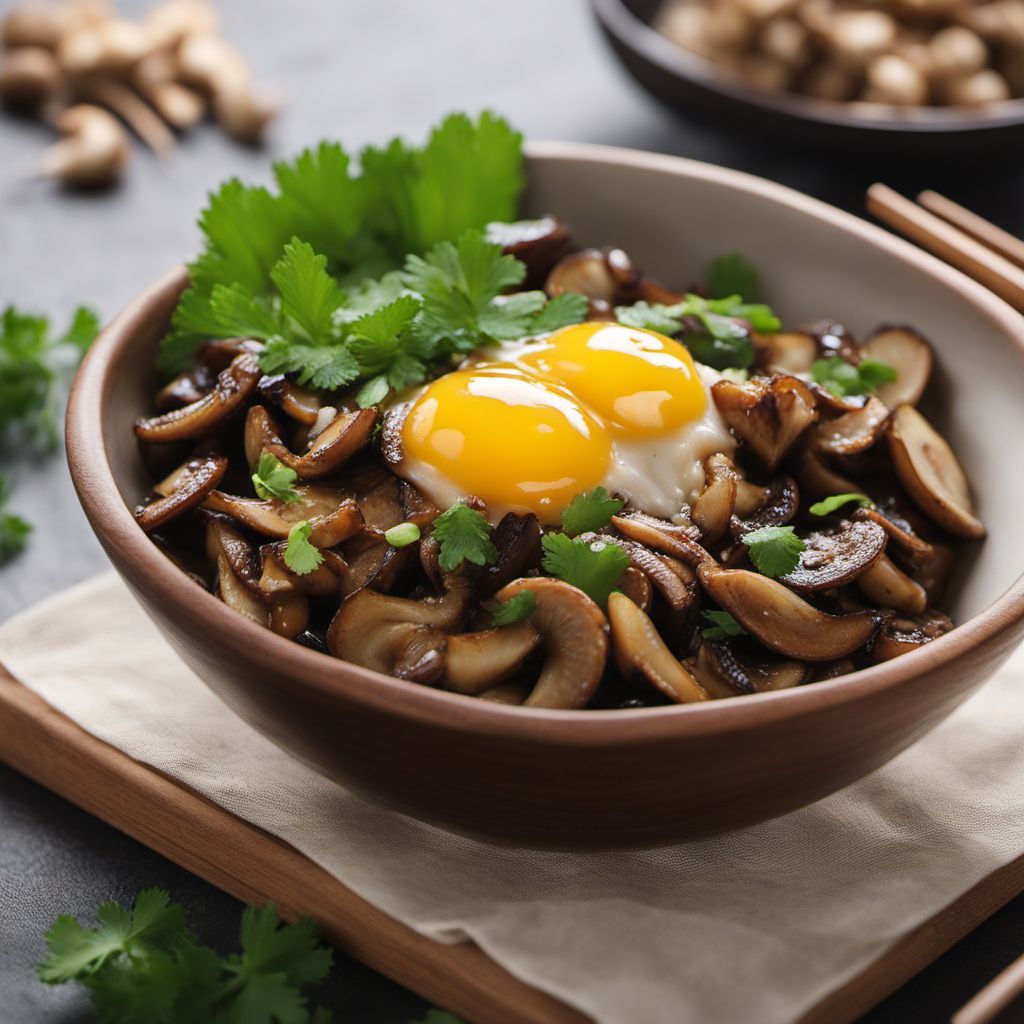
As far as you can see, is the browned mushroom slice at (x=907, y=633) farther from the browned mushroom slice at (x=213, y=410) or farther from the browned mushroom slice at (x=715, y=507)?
the browned mushroom slice at (x=213, y=410)

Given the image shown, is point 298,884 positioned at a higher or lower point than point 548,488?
lower

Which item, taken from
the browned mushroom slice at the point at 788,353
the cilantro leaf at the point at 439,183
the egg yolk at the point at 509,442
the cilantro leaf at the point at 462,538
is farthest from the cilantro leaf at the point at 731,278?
the cilantro leaf at the point at 462,538

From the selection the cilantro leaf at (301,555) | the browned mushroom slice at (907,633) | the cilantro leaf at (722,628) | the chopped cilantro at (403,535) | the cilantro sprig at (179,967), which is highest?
the chopped cilantro at (403,535)

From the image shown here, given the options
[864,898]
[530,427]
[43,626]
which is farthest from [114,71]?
[864,898]

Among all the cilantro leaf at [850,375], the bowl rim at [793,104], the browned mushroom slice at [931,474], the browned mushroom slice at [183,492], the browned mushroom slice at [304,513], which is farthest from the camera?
the bowl rim at [793,104]

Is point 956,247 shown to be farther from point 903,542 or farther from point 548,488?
point 548,488

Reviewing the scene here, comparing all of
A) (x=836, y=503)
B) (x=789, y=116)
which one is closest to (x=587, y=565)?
(x=836, y=503)

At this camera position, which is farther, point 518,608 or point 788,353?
point 788,353

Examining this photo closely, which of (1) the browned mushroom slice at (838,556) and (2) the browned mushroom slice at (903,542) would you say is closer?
(1) the browned mushroom slice at (838,556)

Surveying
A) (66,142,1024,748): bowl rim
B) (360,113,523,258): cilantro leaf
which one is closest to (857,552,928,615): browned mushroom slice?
(66,142,1024,748): bowl rim
